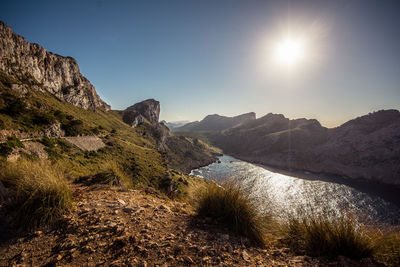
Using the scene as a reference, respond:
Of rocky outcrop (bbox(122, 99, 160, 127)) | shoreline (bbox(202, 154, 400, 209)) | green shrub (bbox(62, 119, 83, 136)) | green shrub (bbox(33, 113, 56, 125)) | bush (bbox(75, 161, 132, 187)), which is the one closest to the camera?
bush (bbox(75, 161, 132, 187))

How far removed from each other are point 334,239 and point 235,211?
2.02 metres

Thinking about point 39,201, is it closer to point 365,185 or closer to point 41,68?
point 41,68

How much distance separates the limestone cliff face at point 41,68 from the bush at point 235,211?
8954cm

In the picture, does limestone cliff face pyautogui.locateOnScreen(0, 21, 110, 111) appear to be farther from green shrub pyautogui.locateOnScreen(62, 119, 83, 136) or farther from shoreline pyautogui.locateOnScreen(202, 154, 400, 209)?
shoreline pyautogui.locateOnScreen(202, 154, 400, 209)

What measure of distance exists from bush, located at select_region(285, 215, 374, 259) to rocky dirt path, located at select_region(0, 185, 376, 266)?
18.4 inches

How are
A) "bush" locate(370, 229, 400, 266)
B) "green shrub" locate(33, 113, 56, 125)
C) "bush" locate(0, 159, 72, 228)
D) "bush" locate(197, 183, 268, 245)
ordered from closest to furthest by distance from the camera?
"bush" locate(370, 229, 400, 266) < "bush" locate(0, 159, 72, 228) < "bush" locate(197, 183, 268, 245) < "green shrub" locate(33, 113, 56, 125)

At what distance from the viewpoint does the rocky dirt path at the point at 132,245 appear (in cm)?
245

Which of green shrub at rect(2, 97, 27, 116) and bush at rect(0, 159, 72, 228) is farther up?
green shrub at rect(2, 97, 27, 116)

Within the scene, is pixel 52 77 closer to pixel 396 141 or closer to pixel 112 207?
pixel 112 207

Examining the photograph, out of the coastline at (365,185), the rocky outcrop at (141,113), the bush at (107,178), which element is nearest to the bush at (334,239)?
the bush at (107,178)

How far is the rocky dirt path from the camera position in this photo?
245cm

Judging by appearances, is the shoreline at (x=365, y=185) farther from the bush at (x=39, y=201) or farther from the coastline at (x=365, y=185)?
the bush at (x=39, y=201)

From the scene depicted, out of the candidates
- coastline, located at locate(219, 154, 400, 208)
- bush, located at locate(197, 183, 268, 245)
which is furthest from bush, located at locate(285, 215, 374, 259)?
coastline, located at locate(219, 154, 400, 208)

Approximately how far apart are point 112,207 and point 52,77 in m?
113
